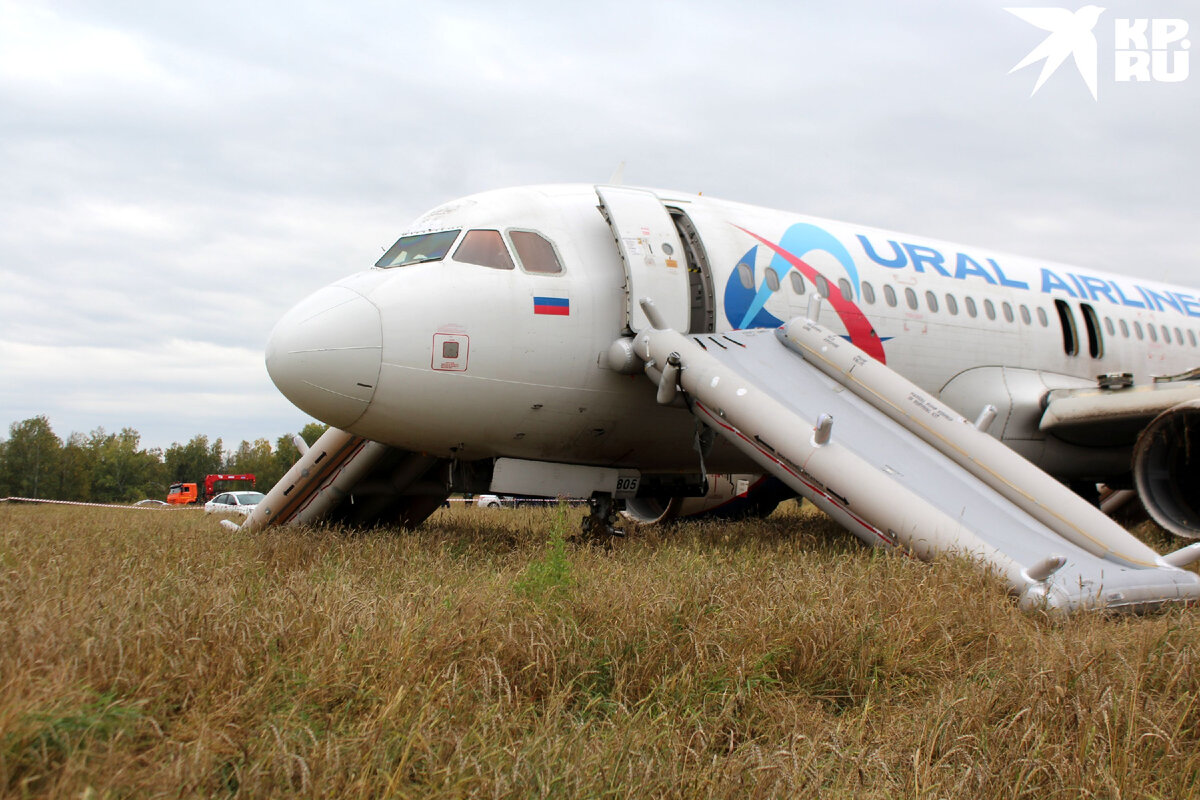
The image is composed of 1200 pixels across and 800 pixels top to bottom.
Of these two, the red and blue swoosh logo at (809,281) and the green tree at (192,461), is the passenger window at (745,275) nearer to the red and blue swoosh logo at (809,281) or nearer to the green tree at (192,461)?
the red and blue swoosh logo at (809,281)

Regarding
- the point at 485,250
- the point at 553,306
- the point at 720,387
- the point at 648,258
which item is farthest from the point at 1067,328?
the point at 485,250

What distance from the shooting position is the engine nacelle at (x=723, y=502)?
14.1 meters

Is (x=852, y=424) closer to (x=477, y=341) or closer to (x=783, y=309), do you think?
(x=783, y=309)

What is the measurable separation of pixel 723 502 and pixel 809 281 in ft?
17.2

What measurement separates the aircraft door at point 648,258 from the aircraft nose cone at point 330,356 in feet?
7.88

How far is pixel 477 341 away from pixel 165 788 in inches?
233

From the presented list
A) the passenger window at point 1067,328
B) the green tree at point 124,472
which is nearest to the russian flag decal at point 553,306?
the passenger window at point 1067,328

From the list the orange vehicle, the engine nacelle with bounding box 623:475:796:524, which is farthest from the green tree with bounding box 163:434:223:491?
the engine nacelle with bounding box 623:475:796:524

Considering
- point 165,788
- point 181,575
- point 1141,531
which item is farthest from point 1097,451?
point 165,788

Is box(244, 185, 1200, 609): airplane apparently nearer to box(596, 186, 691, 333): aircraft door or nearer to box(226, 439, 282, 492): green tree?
box(596, 186, 691, 333): aircraft door

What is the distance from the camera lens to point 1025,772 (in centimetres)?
307

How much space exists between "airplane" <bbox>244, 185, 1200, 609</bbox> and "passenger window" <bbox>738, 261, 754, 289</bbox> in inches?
3.0

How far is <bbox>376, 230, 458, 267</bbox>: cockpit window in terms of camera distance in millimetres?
8688

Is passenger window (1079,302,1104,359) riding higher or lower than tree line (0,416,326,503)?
higher
